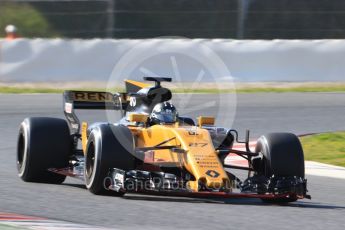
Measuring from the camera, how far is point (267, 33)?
95.3 feet

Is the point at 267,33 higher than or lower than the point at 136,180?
higher

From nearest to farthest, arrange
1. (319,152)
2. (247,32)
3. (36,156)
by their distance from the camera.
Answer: (36,156) < (319,152) < (247,32)

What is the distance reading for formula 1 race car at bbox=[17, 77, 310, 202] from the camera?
34.5ft

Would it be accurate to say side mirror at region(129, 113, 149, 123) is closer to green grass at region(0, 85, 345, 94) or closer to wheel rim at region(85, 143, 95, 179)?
wheel rim at region(85, 143, 95, 179)

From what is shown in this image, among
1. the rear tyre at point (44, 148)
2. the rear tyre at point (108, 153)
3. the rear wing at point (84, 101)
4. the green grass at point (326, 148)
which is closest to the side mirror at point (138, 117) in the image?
the rear tyre at point (108, 153)

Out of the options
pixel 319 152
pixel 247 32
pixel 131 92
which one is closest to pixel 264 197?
pixel 131 92

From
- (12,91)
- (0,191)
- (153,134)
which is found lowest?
(0,191)

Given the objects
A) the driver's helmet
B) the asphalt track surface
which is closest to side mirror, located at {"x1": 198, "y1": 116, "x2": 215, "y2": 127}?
the driver's helmet

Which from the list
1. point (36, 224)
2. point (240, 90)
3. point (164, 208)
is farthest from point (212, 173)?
point (240, 90)

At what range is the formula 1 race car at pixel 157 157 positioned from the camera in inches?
414

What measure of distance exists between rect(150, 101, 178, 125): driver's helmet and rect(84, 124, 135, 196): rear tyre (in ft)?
2.51

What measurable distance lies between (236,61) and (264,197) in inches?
616

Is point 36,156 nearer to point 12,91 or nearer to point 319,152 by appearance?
point 319,152

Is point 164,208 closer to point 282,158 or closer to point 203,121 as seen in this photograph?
point 282,158
